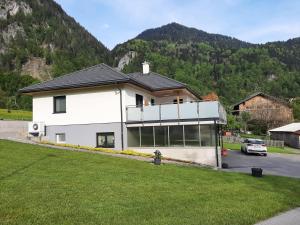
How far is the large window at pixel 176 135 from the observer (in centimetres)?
2489

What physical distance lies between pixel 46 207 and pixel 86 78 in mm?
18702

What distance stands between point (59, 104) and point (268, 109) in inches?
2299

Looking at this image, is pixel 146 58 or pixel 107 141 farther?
pixel 146 58

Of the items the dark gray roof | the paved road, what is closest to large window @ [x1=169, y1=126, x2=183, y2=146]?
the dark gray roof

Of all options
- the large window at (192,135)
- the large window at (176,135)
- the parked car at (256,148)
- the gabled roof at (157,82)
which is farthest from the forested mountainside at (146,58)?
the large window at (192,135)

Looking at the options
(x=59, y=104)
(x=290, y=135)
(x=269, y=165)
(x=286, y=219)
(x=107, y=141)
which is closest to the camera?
(x=286, y=219)

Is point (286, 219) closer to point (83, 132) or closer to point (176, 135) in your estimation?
point (176, 135)

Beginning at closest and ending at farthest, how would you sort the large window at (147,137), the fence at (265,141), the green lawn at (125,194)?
the green lawn at (125,194) < the large window at (147,137) < the fence at (265,141)

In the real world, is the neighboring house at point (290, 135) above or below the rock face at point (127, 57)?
below

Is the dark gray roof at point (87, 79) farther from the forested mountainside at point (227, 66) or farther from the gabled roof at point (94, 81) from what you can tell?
the forested mountainside at point (227, 66)

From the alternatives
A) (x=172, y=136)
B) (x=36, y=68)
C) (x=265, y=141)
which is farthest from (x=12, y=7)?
(x=172, y=136)

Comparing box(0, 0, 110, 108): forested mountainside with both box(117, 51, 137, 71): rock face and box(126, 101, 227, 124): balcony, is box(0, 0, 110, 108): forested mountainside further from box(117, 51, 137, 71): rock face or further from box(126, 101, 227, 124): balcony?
box(126, 101, 227, 124): balcony

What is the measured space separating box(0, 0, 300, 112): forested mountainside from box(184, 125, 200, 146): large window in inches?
2611

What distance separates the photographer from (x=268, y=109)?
7588cm
